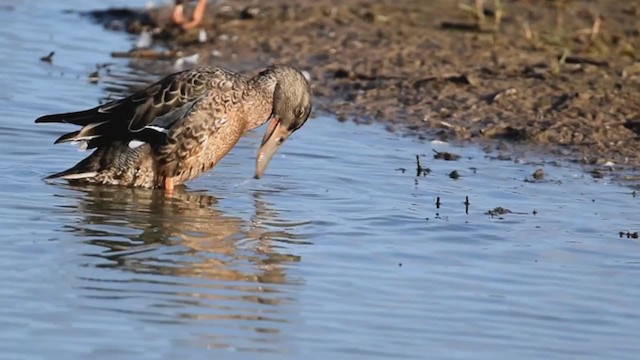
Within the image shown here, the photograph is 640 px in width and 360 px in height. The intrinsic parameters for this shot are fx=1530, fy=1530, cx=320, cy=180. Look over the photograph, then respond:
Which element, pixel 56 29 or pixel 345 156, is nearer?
pixel 345 156

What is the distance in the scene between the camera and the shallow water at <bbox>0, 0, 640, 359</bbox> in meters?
6.05

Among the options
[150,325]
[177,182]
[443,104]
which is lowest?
[150,325]

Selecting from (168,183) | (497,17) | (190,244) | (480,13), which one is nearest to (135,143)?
(168,183)

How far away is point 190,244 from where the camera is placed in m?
7.73

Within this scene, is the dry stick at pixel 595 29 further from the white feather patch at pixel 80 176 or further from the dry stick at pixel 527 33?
the white feather patch at pixel 80 176

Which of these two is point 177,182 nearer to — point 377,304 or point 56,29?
point 377,304

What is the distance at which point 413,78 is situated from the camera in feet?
41.2

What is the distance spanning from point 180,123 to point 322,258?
6.32 feet

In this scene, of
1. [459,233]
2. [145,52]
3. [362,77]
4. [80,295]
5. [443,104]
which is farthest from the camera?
[145,52]

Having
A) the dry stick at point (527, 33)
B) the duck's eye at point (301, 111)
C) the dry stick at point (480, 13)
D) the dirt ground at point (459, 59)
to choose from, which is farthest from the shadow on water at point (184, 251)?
the dry stick at point (480, 13)

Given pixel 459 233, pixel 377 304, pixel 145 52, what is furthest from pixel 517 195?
pixel 145 52

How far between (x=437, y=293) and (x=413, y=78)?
583 centimetres

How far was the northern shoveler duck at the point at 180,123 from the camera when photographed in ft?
29.9

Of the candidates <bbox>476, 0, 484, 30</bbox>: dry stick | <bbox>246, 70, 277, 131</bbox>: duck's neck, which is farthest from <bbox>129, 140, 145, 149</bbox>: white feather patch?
<bbox>476, 0, 484, 30</bbox>: dry stick
